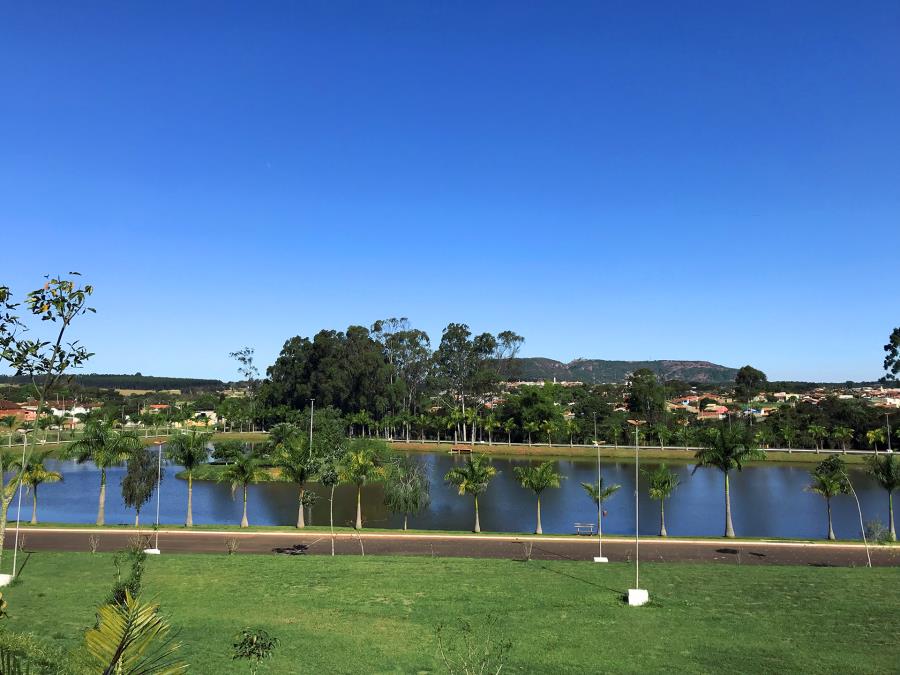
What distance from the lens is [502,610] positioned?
1870 cm

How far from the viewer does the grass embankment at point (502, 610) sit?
15070mm

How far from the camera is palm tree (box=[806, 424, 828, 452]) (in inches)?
3199

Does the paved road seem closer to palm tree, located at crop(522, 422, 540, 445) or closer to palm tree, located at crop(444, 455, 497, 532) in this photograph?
palm tree, located at crop(444, 455, 497, 532)

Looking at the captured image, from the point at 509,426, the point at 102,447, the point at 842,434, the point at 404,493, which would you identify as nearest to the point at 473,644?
the point at 404,493

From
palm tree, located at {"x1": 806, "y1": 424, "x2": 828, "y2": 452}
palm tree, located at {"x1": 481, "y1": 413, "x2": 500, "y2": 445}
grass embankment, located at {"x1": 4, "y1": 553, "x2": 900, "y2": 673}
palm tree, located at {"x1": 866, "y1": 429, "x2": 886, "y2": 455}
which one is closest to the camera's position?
grass embankment, located at {"x1": 4, "y1": 553, "x2": 900, "y2": 673}

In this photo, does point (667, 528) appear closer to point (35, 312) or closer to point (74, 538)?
point (74, 538)

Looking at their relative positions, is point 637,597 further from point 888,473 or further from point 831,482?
point 888,473

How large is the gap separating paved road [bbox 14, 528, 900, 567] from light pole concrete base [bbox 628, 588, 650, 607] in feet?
22.2

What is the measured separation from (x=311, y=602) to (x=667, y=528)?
26.4 m

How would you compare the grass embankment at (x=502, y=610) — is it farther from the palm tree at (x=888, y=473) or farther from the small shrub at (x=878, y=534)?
the palm tree at (x=888, y=473)

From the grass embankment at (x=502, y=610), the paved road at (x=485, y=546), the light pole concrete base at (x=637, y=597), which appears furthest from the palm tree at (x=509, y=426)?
the light pole concrete base at (x=637, y=597)

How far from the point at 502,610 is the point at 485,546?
10313mm

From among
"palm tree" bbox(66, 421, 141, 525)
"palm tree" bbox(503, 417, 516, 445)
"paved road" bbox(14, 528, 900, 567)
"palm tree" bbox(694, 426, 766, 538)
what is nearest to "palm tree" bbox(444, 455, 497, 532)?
"paved road" bbox(14, 528, 900, 567)

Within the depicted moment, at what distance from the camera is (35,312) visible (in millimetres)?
18141
